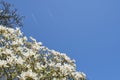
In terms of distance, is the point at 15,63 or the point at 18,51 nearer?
the point at 15,63

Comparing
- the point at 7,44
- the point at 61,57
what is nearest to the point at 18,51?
the point at 7,44

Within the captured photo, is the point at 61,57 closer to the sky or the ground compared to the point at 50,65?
closer to the sky

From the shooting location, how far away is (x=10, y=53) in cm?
1353

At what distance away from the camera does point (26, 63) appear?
13.6m

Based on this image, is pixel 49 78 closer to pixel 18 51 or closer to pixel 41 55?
pixel 18 51

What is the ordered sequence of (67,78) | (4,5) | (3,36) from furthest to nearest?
(4,5) < (3,36) < (67,78)

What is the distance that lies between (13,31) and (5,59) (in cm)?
271

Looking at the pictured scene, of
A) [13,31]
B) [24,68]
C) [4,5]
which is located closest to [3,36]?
[13,31]

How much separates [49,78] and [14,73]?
1.31 metres

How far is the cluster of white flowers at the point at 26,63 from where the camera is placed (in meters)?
12.7

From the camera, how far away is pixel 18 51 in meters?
14.4

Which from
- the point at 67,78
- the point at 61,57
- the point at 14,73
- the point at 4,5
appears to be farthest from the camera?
the point at 4,5

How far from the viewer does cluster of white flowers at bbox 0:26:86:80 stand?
1271 centimetres

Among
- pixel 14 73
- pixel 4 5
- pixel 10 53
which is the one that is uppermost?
pixel 4 5
